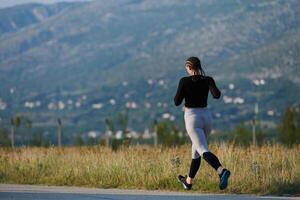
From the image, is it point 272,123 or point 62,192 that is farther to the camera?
point 272,123

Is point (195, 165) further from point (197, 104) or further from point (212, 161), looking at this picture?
point (197, 104)

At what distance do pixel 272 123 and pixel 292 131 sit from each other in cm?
11579

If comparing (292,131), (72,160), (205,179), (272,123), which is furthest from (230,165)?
(272,123)

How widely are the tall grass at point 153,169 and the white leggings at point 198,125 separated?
54.0 inches

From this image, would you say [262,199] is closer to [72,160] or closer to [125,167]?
[125,167]

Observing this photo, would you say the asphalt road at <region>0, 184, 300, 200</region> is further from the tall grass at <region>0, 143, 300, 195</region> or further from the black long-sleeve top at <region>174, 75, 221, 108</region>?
the black long-sleeve top at <region>174, 75, 221, 108</region>

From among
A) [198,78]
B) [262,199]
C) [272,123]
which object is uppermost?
[272,123]

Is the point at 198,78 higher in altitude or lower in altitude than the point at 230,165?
higher

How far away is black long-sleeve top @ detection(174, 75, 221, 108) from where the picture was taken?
552 inches

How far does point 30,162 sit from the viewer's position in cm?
1948

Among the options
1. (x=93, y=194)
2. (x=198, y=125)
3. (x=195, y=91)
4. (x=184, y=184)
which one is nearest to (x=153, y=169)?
(x=93, y=194)

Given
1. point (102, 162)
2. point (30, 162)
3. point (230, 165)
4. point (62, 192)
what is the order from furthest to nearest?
point (30, 162), point (102, 162), point (230, 165), point (62, 192)

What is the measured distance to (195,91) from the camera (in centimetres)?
1402

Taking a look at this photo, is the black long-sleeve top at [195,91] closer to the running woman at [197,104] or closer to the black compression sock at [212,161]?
the running woman at [197,104]
